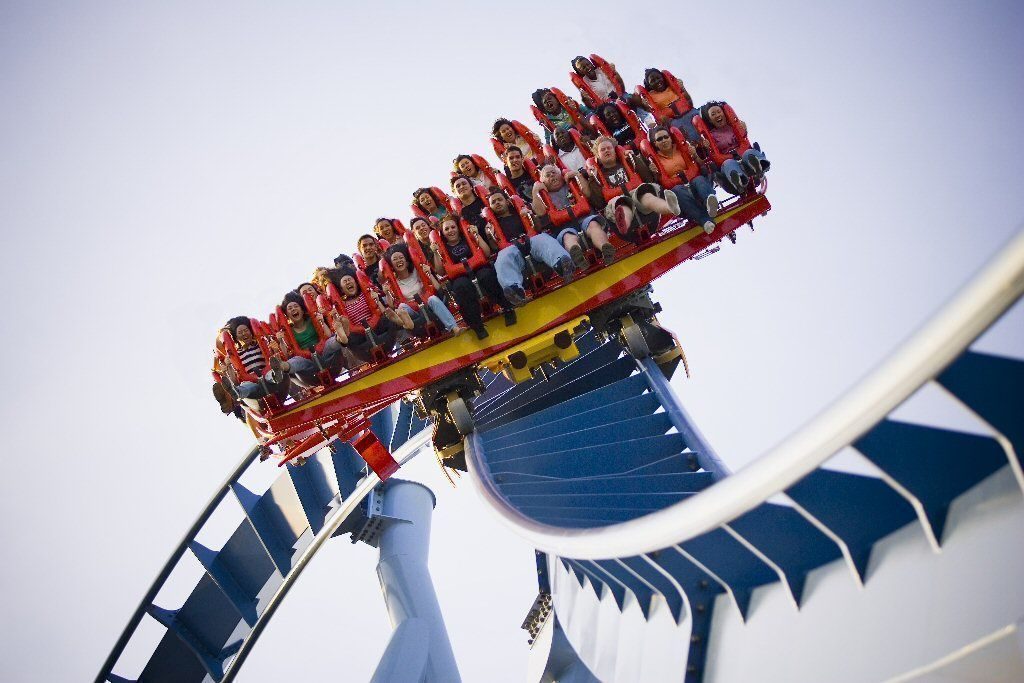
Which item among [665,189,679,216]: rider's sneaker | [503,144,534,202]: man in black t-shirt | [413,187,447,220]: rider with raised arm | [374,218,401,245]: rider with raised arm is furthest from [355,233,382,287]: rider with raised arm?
[665,189,679,216]: rider's sneaker

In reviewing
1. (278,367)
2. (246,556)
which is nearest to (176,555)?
(246,556)

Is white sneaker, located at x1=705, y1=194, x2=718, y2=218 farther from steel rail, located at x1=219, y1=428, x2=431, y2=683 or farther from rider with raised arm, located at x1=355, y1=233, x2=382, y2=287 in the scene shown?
steel rail, located at x1=219, y1=428, x2=431, y2=683

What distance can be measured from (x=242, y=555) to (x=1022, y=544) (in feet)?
29.6

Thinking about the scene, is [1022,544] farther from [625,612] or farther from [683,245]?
[683,245]

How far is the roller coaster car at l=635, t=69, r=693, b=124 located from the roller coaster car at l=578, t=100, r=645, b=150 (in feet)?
0.68

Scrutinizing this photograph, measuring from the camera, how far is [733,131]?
258 inches

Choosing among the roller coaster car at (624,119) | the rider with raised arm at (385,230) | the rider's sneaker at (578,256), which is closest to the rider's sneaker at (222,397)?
the rider with raised arm at (385,230)

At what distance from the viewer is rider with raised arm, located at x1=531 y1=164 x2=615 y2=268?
6.06m

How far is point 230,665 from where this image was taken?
9.13 meters

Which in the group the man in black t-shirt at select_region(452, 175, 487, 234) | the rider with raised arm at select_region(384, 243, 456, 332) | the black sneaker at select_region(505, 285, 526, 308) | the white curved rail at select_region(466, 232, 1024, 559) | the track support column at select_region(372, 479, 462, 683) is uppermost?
the man in black t-shirt at select_region(452, 175, 487, 234)

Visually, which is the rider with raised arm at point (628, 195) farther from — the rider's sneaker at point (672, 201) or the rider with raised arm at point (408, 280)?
the rider with raised arm at point (408, 280)

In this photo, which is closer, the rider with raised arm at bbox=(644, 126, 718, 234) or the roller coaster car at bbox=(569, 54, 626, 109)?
the rider with raised arm at bbox=(644, 126, 718, 234)

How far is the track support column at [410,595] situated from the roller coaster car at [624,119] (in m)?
4.83

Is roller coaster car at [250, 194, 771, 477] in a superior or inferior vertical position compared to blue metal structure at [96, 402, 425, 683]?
superior
